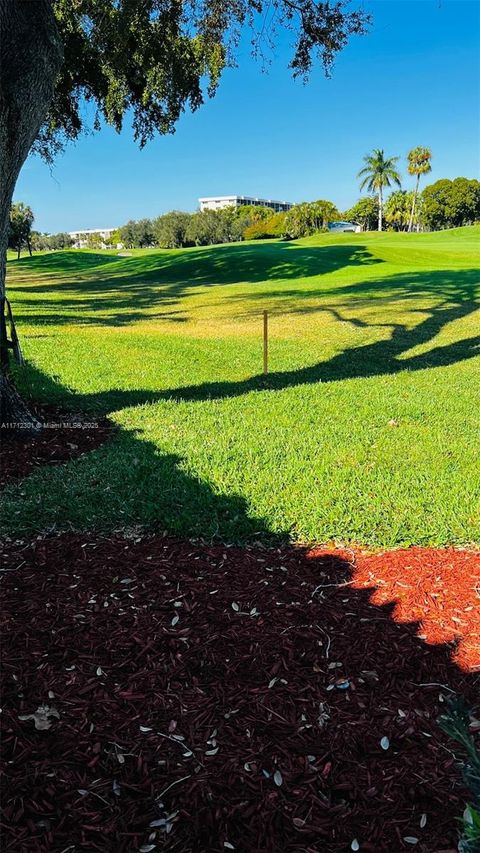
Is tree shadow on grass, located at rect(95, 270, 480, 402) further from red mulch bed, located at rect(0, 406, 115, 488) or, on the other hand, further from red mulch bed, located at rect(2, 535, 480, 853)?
red mulch bed, located at rect(2, 535, 480, 853)

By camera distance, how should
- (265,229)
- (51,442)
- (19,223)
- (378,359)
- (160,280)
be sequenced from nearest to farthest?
(51,442), (378,359), (160,280), (19,223), (265,229)

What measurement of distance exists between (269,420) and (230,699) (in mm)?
4345

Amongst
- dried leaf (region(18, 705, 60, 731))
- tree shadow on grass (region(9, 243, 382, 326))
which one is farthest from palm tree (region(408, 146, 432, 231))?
dried leaf (region(18, 705, 60, 731))

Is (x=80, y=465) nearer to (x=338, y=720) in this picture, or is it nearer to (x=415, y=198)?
(x=338, y=720)

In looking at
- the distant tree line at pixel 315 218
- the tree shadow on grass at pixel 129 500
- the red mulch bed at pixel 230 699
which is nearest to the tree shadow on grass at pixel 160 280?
the tree shadow on grass at pixel 129 500

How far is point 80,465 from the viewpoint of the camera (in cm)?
520

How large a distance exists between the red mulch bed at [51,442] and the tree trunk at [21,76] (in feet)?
6.54

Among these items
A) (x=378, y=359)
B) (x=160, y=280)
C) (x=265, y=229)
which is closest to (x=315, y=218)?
(x=265, y=229)

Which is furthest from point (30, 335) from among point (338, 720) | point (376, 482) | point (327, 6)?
point (338, 720)

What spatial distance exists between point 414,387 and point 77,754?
743cm

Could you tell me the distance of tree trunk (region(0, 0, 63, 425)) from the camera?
15.3 feet

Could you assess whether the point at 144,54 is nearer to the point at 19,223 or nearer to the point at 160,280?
the point at 160,280

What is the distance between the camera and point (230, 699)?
239 cm

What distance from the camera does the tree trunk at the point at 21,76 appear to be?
184 inches
